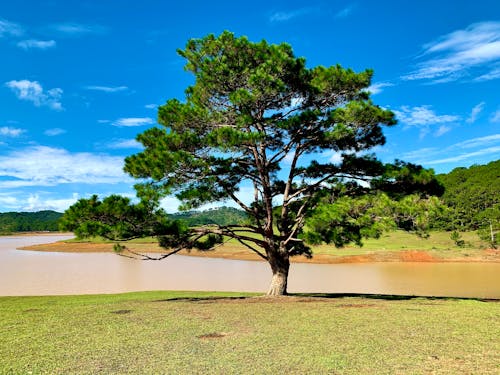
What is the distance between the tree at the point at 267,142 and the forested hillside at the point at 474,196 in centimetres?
3245

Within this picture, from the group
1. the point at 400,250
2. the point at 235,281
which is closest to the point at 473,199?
the point at 400,250

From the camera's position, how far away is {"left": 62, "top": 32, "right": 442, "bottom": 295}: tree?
38.7ft

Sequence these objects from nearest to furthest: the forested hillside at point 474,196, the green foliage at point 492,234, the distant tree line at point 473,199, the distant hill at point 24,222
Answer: the green foliage at point 492,234 → the distant tree line at point 473,199 → the forested hillside at point 474,196 → the distant hill at point 24,222

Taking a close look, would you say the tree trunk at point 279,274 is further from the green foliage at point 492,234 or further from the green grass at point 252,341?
the green foliage at point 492,234

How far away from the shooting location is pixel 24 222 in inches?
6048

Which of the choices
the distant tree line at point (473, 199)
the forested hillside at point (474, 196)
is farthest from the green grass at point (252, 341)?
the forested hillside at point (474, 196)

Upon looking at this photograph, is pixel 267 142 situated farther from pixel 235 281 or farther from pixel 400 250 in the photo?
pixel 400 250

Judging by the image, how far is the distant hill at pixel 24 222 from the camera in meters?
137

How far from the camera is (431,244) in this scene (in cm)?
4956

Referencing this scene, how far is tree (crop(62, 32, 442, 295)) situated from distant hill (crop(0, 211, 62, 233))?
114m

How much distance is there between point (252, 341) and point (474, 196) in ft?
222

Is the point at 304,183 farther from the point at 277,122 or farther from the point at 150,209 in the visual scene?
the point at 150,209

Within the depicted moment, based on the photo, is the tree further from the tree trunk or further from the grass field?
the grass field

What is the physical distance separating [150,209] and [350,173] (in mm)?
6687
